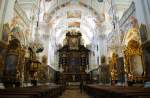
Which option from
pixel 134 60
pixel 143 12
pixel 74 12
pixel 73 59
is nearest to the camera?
pixel 143 12

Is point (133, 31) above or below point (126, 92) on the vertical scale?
above

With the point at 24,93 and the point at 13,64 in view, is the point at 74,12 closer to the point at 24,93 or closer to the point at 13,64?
the point at 13,64

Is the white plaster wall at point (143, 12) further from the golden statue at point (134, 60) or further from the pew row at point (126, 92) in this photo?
the pew row at point (126, 92)

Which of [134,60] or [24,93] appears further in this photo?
[134,60]

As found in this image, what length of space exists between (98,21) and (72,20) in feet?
17.6

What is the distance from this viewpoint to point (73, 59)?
25.5 m

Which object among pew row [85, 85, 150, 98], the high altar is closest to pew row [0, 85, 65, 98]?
pew row [85, 85, 150, 98]

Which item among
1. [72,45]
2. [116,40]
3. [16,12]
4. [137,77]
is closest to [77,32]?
[72,45]

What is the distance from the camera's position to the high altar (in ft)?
76.4

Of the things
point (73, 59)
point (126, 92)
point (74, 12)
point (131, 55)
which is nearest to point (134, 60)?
point (131, 55)

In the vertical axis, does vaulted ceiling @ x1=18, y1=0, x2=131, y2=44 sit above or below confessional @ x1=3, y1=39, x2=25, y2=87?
above

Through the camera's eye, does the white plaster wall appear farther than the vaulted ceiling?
No

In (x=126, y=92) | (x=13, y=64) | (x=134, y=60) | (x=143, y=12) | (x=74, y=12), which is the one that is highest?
(x=74, y=12)

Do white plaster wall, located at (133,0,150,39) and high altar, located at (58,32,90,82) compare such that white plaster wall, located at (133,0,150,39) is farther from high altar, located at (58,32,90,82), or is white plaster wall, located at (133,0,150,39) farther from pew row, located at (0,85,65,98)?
high altar, located at (58,32,90,82)
